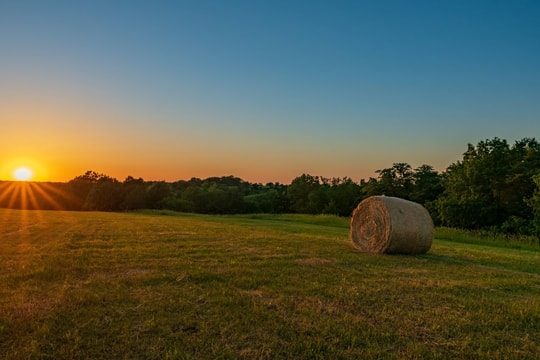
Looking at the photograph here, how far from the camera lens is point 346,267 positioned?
9.10 m

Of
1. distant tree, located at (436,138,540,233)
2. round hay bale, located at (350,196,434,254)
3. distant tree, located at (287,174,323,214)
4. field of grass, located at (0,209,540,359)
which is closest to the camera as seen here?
field of grass, located at (0,209,540,359)

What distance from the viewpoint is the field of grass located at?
4211 mm

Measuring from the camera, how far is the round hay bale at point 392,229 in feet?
40.0

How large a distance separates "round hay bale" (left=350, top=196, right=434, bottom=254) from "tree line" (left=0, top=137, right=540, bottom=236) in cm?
2021

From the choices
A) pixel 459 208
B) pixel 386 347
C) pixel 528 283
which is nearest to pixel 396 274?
pixel 528 283

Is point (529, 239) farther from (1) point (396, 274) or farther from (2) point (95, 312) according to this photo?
(2) point (95, 312)

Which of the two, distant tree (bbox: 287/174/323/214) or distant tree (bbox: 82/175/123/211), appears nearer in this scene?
distant tree (bbox: 82/175/123/211)

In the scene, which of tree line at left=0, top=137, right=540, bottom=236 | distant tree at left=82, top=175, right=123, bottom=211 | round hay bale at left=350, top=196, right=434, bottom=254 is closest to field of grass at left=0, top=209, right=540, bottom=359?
round hay bale at left=350, top=196, right=434, bottom=254

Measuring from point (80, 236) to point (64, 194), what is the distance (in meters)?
56.4

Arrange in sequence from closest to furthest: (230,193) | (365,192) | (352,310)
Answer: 1. (352,310)
2. (365,192)
3. (230,193)

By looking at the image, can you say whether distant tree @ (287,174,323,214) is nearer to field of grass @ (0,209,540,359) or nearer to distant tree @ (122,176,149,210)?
distant tree @ (122,176,149,210)

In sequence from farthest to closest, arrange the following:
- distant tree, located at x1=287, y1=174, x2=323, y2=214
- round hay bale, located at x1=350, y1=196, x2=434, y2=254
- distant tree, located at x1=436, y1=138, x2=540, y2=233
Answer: distant tree, located at x1=287, y1=174, x2=323, y2=214 → distant tree, located at x1=436, y1=138, x2=540, y2=233 → round hay bale, located at x1=350, y1=196, x2=434, y2=254

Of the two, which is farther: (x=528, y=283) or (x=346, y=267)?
(x=346, y=267)

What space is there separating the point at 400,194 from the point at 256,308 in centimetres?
5222
